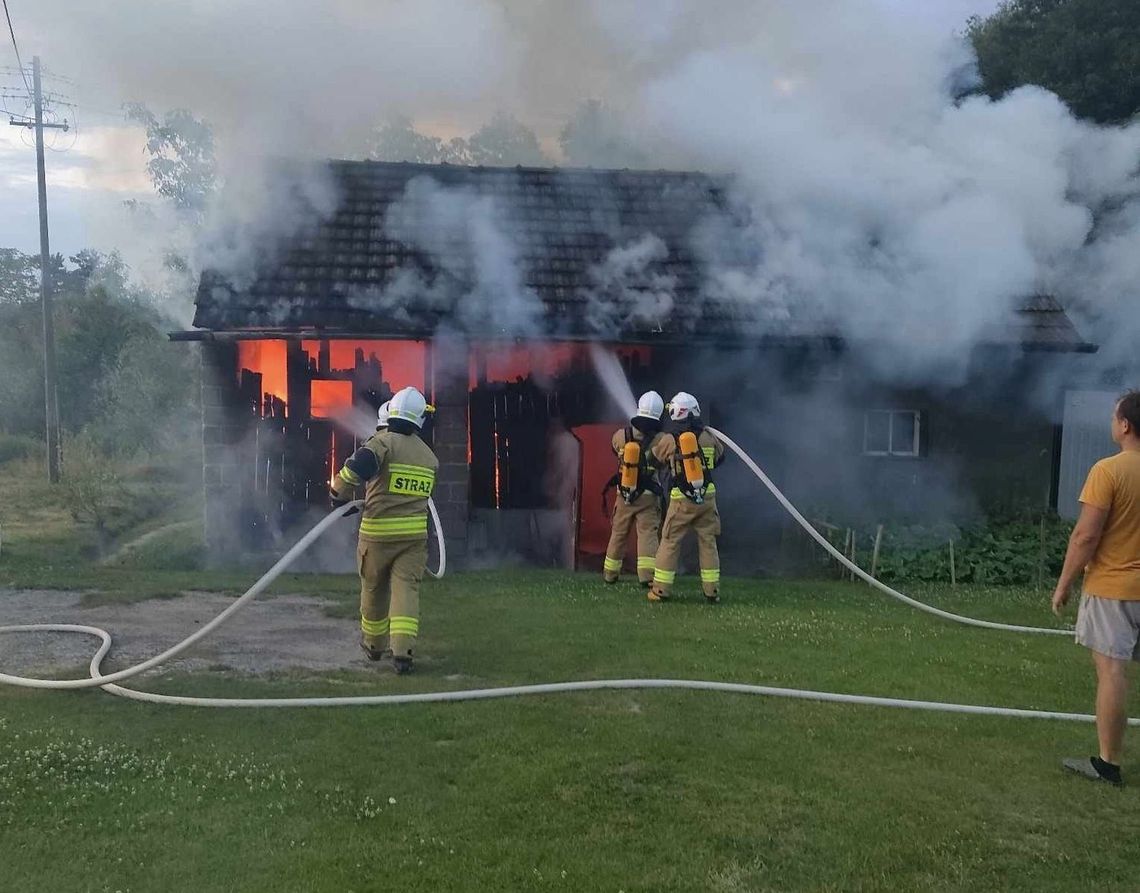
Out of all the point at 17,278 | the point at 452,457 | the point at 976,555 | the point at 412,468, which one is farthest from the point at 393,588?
the point at 17,278

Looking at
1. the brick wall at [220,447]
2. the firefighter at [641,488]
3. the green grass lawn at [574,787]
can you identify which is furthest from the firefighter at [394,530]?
the brick wall at [220,447]

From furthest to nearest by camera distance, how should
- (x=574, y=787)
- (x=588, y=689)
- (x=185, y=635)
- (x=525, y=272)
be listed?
(x=525, y=272) → (x=185, y=635) → (x=588, y=689) → (x=574, y=787)

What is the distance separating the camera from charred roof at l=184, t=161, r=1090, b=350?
1085cm

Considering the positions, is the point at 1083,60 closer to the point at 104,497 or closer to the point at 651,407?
the point at 651,407

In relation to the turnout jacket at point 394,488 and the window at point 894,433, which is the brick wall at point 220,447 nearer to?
the turnout jacket at point 394,488

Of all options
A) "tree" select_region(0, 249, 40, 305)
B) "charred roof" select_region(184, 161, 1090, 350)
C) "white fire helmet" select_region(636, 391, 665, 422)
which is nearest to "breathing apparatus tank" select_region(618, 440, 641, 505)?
"white fire helmet" select_region(636, 391, 665, 422)

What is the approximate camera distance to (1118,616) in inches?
180

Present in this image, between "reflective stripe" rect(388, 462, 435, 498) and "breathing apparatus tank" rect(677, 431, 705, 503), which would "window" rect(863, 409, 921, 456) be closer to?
"breathing apparatus tank" rect(677, 431, 705, 503)

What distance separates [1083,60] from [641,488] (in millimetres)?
9419

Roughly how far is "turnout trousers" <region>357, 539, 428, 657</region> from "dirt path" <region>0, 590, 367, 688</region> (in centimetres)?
35

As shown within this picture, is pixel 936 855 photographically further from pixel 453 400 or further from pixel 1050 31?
pixel 1050 31

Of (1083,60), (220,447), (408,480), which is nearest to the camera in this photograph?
(408,480)

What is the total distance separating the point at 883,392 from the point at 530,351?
14.4ft

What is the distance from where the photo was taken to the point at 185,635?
7.16 meters
